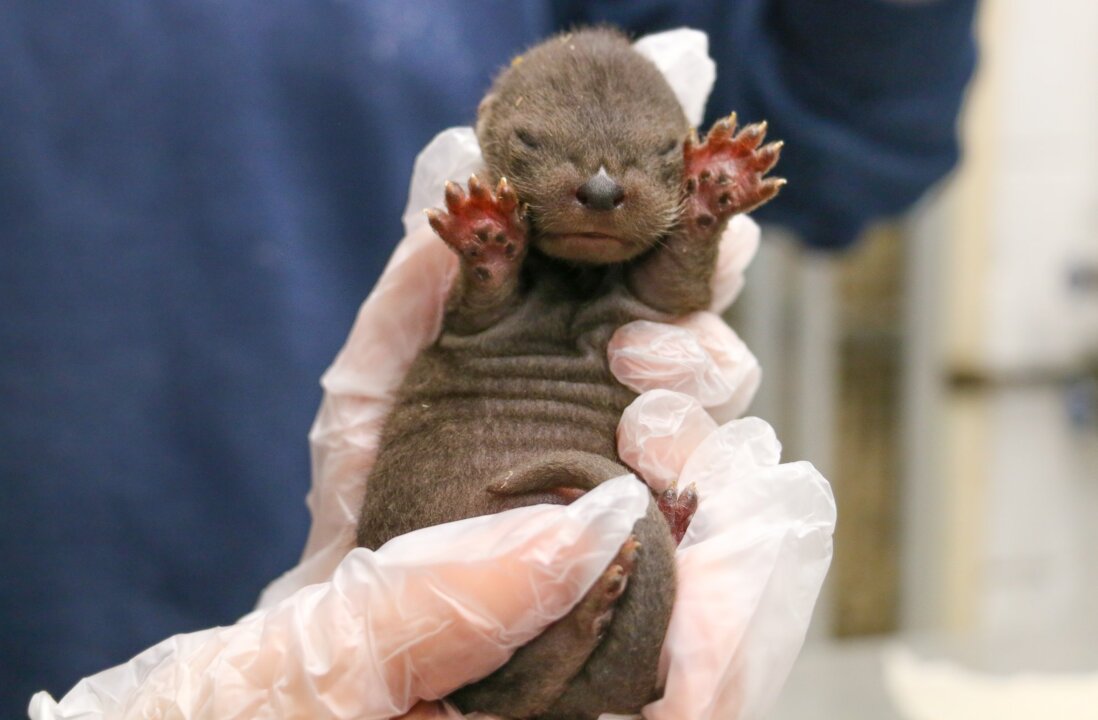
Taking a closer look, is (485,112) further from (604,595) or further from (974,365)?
(974,365)

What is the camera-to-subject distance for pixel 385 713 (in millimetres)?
1465

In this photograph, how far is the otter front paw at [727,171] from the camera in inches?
63.7

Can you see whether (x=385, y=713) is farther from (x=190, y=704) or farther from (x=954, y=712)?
(x=954, y=712)

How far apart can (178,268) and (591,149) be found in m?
1.24

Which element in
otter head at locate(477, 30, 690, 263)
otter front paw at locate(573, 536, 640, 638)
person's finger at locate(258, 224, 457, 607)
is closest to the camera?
otter front paw at locate(573, 536, 640, 638)

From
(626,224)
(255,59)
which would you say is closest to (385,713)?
(626,224)

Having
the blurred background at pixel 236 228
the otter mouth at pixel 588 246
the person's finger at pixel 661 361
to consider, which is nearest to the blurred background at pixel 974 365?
the blurred background at pixel 236 228

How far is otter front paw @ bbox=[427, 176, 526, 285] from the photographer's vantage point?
157 centimetres

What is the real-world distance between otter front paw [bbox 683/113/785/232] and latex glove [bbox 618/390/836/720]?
38 centimetres

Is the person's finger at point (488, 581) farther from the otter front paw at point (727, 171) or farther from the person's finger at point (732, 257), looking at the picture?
the person's finger at point (732, 257)

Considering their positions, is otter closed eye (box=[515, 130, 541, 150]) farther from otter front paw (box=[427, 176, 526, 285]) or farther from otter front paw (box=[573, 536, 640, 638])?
otter front paw (box=[573, 536, 640, 638])

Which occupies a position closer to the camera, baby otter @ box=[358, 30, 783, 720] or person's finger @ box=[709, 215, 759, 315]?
baby otter @ box=[358, 30, 783, 720]

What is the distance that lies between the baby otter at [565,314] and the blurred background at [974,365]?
295cm

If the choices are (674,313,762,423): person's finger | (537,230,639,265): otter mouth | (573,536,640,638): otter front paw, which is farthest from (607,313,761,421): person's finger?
(573,536,640,638): otter front paw
